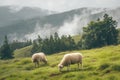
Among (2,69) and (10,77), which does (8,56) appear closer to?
(2,69)

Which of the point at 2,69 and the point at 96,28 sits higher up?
the point at 96,28

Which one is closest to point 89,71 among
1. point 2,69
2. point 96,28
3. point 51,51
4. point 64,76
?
point 64,76

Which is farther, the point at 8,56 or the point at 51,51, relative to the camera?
the point at 51,51

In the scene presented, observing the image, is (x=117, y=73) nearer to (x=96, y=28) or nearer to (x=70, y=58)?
(x=70, y=58)

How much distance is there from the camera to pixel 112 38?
401 ft

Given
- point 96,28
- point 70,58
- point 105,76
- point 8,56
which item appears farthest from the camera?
A: point 8,56

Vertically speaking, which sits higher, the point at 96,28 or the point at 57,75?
the point at 96,28

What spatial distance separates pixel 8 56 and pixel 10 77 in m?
86.7

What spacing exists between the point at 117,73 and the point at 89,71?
5.28 m

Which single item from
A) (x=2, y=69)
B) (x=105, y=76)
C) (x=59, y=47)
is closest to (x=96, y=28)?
(x=59, y=47)

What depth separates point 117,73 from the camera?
4153cm

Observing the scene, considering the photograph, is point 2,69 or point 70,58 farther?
point 2,69

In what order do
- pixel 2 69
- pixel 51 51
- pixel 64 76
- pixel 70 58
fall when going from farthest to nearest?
pixel 51 51 → pixel 2 69 → pixel 70 58 → pixel 64 76

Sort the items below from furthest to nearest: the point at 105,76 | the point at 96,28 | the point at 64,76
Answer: the point at 96,28, the point at 64,76, the point at 105,76
